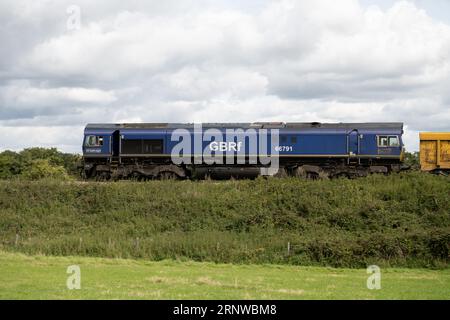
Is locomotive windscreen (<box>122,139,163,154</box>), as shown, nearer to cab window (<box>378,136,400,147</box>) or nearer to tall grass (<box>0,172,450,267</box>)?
tall grass (<box>0,172,450,267</box>)

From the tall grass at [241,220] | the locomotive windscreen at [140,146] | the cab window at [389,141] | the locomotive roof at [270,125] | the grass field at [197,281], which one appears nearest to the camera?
the grass field at [197,281]

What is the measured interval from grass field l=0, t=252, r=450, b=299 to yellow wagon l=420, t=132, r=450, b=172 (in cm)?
1944

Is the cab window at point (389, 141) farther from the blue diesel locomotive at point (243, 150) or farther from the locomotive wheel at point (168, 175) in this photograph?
the locomotive wheel at point (168, 175)

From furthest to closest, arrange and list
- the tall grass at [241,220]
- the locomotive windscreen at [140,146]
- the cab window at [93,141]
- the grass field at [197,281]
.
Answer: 1. the cab window at [93,141]
2. the locomotive windscreen at [140,146]
3. the tall grass at [241,220]
4. the grass field at [197,281]

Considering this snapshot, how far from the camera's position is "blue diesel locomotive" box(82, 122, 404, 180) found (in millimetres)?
40938

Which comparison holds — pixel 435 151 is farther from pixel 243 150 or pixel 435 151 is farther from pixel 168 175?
pixel 168 175

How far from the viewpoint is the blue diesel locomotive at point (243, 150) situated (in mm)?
40938

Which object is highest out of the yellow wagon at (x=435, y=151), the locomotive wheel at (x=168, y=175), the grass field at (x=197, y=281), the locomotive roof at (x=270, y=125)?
the locomotive roof at (x=270, y=125)

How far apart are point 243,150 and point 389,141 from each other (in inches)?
375

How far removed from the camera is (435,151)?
144 ft

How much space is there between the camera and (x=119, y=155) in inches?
1670

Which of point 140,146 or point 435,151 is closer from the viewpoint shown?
point 140,146

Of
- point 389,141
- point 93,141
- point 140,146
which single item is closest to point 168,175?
point 140,146

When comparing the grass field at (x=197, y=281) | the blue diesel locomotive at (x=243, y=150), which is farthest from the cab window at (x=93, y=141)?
the grass field at (x=197, y=281)
